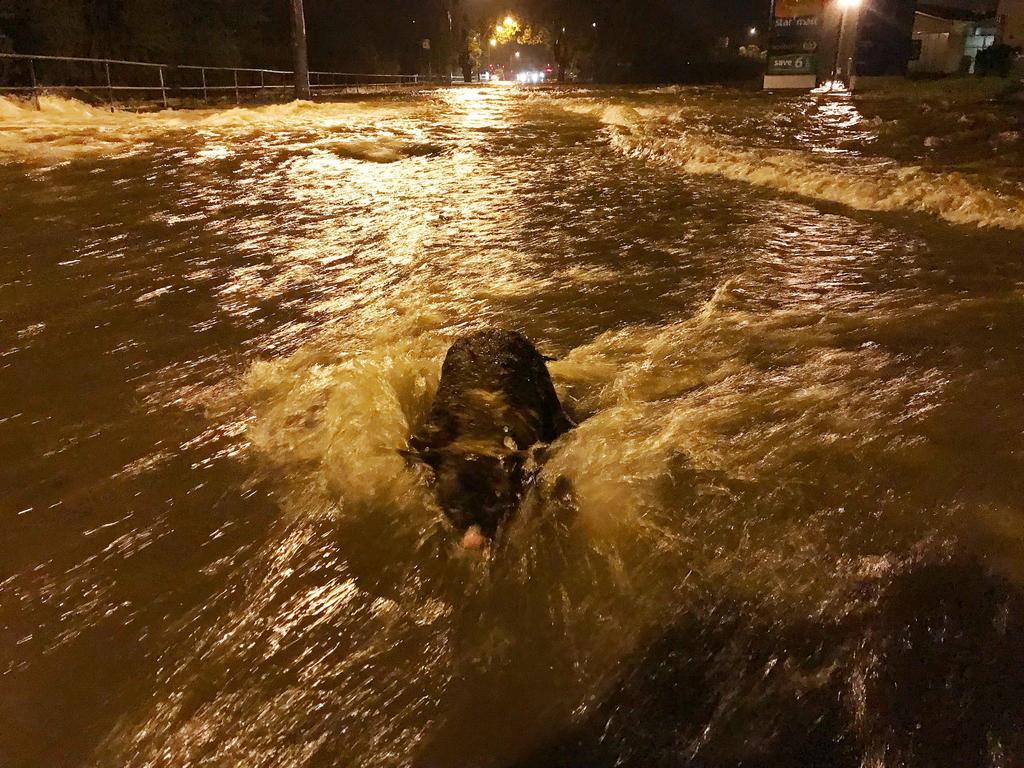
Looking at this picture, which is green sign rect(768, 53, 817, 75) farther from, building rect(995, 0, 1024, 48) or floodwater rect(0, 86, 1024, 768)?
floodwater rect(0, 86, 1024, 768)

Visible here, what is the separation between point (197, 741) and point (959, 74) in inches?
1567

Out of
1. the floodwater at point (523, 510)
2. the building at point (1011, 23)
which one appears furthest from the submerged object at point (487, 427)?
the building at point (1011, 23)

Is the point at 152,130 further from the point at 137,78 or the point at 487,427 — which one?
the point at 487,427

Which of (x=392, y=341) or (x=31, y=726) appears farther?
(x=392, y=341)

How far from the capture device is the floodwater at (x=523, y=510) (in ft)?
6.57

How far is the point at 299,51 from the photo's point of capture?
21891mm

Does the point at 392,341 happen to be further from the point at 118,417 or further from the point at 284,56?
the point at 284,56

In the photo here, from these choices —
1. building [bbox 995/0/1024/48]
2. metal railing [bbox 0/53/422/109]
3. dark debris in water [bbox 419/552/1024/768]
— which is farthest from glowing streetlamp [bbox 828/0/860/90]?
dark debris in water [bbox 419/552/1024/768]

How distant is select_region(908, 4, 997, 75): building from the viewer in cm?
3328

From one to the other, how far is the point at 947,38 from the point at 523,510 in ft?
144

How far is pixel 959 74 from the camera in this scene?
30.8 meters

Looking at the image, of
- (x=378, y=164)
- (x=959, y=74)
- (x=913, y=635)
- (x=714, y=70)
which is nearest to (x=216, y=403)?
(x=913, y=635)

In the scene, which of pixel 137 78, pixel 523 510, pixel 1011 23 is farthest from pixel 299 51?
pixel 1011 23

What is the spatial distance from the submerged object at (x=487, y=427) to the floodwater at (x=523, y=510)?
122 mm
